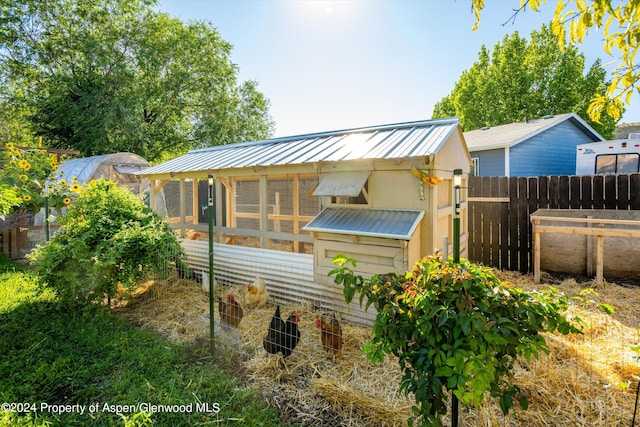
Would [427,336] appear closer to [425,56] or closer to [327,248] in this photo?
[327,248]

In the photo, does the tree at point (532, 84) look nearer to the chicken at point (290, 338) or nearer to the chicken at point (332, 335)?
the chicken at point (332, 335)

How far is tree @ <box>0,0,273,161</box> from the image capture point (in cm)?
1530

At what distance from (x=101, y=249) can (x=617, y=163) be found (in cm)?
1452

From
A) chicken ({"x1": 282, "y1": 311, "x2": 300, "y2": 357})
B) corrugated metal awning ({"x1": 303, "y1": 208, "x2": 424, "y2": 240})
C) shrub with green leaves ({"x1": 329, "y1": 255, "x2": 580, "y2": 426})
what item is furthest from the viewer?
corrugated metal awning ({"x1": 303, "y1": 208, "x2": 424, "y2": 240})

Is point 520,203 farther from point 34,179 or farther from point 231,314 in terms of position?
point 34,179

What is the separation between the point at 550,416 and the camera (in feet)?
8.28

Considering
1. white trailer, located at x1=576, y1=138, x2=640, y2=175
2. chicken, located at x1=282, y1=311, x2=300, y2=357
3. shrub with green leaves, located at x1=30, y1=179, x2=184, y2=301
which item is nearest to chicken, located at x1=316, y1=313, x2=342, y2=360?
chicken, located at x1=282, y1=311, x2=300, y2=357

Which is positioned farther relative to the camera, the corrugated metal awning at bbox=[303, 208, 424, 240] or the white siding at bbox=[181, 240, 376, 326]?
the white siding at bbox=[181, 240, 376, 326]

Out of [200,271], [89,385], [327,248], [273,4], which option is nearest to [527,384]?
[327,248]

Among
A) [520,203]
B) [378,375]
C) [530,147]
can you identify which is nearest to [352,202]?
[378,375]

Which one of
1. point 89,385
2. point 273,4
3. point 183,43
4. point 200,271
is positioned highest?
point 183,43

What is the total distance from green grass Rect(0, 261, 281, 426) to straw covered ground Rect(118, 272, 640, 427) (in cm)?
26

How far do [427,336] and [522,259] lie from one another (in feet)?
20.8

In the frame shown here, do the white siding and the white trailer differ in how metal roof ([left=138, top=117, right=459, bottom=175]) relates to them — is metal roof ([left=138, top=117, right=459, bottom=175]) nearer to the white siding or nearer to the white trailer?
the white siding
